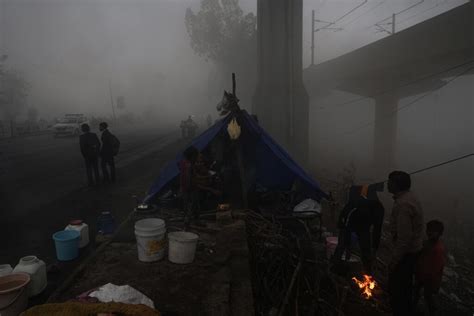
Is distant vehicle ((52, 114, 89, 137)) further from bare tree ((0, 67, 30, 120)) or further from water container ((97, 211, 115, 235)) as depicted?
water container ((97, 211, 115, 235))

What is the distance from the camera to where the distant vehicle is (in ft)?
100

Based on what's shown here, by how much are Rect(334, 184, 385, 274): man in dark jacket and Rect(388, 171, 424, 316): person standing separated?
98cm

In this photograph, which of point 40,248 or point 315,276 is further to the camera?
point 40,248

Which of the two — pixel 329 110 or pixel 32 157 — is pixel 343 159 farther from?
pixel 329 110

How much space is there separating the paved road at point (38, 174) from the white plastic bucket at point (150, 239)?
5485mm

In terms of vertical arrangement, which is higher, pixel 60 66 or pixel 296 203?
pixel 60 66

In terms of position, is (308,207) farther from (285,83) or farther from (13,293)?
(285,83)

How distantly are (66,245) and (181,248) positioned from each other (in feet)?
7.30

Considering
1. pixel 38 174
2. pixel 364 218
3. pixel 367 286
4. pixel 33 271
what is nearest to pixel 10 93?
pixel 38 174

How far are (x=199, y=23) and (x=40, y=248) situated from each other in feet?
160

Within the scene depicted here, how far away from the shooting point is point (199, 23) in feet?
167

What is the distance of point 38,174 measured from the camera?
14.1 m

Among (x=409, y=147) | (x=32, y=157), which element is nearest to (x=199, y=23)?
(x=409, y=147)

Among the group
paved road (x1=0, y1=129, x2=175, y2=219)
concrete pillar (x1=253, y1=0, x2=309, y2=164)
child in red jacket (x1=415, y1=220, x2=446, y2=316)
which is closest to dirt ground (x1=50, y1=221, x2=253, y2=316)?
child in red jacket (x1=415, y1=220, x2=446, y2=316)
